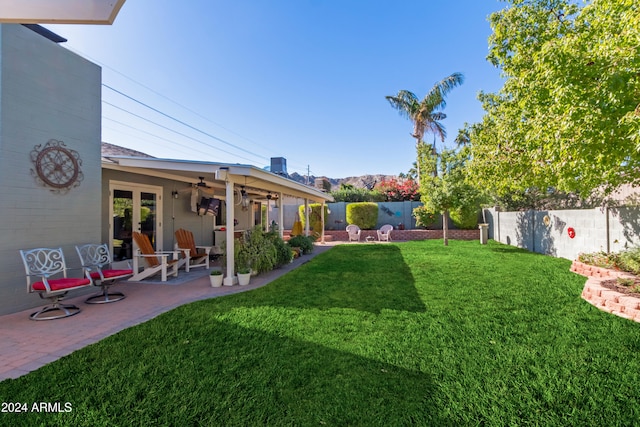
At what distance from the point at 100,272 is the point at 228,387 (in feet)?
12.6

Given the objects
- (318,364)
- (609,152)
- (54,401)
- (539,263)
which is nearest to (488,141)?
(539,263)

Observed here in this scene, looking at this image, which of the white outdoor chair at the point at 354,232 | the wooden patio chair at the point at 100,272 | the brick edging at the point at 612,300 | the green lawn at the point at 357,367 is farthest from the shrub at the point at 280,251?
the white outdoor chair at the point at 354,232

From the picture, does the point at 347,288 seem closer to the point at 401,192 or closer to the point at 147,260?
the point at 147,260

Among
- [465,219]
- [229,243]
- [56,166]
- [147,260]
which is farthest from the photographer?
[465,219]

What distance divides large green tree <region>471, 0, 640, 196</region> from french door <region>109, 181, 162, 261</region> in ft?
28.0

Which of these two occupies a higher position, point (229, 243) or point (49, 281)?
point (229, 243)

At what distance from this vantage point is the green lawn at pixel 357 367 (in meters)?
2.05

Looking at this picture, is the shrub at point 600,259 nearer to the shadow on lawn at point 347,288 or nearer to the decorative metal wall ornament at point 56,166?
the shadow on lawn at point 347,288

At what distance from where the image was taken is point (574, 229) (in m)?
7.92

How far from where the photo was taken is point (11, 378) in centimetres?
255

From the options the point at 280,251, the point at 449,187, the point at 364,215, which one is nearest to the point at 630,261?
the point at 449,187

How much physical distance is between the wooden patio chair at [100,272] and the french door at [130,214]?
1.14m

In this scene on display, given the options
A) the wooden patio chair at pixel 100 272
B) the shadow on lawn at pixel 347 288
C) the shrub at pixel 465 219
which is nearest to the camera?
the shadow on lawn at pixel 347 288

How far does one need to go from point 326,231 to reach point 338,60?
8905 millimetres
